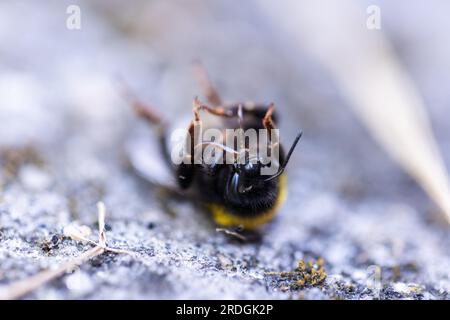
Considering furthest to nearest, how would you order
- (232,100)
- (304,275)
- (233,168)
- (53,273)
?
(232,100) < (233,168) < (304,275) < (53,273)

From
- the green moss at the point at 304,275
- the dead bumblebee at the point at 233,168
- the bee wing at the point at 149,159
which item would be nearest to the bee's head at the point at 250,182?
the dead bumblebee at the point at 233,168

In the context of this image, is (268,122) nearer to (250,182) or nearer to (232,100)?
(250,182)

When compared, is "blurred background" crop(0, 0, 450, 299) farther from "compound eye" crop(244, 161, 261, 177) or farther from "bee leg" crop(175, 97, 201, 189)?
"compound eye" crop(244, 161, 261, 177)

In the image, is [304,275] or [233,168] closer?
[304,275]

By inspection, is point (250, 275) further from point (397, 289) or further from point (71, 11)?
point (71, 11)

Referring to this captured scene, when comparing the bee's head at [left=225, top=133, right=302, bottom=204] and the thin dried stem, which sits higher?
the bee's head at [left=225, top=133, right=302, bottom=204]

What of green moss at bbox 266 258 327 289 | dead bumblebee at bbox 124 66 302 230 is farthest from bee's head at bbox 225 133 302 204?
green moss at bbox 266 258 327 289

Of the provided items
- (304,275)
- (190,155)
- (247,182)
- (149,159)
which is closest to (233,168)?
(247,182)
